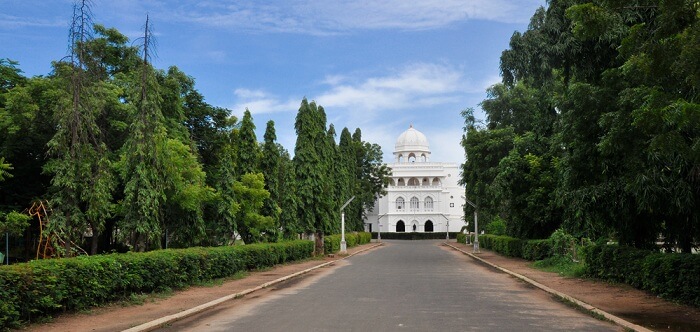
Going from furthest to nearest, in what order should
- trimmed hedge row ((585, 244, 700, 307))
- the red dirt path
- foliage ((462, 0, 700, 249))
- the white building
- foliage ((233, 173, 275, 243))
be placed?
1. the white building
2. foliage ((233, 173, 275, 243))
3. trimmed hedge row ((585, 244, 700, 307))
4. the red dirt path
5. foliage ((462, 0, 700, 249))

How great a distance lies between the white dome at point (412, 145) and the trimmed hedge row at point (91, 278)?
84.2 meters

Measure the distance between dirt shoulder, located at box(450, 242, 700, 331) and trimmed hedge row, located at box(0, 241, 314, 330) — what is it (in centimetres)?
1019

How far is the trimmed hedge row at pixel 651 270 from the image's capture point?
12.4 m

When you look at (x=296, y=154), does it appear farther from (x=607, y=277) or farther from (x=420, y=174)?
(x=420, y=174)

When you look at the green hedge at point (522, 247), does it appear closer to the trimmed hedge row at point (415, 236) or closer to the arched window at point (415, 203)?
the trimmed hedge row at point (415, 236)

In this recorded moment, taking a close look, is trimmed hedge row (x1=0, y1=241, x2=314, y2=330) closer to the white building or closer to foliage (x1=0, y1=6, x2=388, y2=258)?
foliage (x1=0, y1=6, x2=388, y2=258)

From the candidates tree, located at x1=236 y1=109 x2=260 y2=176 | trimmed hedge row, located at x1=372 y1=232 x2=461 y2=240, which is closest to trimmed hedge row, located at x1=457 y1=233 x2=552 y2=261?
tree, located at x1=236 y1=109 x2=260 y2=176

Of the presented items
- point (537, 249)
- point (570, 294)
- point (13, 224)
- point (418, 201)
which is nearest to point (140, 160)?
point (13, 224)

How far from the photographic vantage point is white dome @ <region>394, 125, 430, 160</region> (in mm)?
103625

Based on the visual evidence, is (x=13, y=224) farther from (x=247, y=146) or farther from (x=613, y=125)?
(x=613, y=125)

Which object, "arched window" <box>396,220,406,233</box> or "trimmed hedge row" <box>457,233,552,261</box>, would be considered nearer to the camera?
"trimmed hedge row" <box>457,233,552,261</box>

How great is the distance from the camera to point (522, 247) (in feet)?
109

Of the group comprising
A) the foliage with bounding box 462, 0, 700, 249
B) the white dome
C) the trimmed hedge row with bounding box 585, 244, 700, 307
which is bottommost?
the trimmed hedge row with bounding box 585, 244, 700, 307

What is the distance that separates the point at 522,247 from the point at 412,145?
7057 cm
